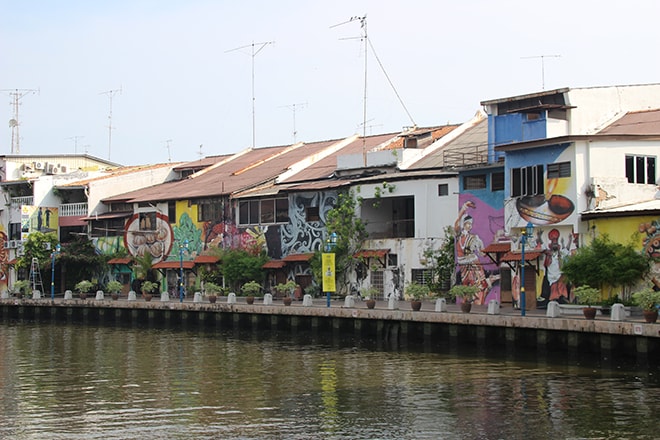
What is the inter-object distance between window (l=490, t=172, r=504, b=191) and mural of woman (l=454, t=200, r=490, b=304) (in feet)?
5.22

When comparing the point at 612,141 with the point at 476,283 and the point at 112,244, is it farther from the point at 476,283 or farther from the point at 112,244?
the point at 112,244

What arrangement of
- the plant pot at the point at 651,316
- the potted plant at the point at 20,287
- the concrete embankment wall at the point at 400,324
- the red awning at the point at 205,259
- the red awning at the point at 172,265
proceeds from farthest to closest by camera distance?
the potted plant at the point at 20,287 → the red awning at the point at 172,265 → the red awning at the point at 205,259 → the concrete embankment wall at the point at 400,324 → the plant pot at the point at 651,316

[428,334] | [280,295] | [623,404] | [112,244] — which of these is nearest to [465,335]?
[428,334]

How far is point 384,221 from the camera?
211 ft

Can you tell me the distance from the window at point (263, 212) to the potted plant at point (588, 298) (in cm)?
2573

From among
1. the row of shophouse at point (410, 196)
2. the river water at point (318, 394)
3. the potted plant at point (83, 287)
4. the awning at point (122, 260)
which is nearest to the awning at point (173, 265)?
the row of shophouse at point (410, 196)

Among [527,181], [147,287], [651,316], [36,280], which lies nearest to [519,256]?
[527,181]

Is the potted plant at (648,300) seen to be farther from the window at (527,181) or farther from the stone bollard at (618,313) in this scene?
the window at (527,181)

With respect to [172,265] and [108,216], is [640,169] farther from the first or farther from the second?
[108,216]

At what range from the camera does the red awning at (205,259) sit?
69.5 metres

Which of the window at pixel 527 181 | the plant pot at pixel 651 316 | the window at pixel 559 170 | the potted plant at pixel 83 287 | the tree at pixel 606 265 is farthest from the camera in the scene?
the potted plant at pixel 83 287

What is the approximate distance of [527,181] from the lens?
169ft

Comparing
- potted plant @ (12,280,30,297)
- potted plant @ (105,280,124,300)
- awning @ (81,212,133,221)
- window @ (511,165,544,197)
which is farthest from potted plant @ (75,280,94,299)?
window @ (511,165,544,197)

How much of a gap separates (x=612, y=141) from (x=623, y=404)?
20.6 metres
